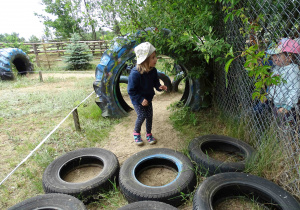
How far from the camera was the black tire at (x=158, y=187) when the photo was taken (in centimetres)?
219

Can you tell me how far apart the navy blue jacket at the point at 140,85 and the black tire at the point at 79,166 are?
3.08ft

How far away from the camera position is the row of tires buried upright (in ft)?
6.67

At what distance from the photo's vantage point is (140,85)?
128 inches

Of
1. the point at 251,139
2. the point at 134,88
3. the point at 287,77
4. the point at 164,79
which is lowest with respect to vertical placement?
the point at 251,139

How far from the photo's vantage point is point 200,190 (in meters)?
2.04

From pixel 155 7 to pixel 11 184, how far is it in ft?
10.4

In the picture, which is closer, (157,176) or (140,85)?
(157,176)

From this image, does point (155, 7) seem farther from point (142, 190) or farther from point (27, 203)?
point (27, 203)

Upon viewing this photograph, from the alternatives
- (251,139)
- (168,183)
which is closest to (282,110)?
(251,139)

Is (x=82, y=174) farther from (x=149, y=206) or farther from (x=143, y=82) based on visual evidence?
(x=143, y=82)

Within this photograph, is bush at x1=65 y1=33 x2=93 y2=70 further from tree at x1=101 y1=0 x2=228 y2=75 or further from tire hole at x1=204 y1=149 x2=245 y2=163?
tire hole at x1=204 y1=149 x2=245 y2=163

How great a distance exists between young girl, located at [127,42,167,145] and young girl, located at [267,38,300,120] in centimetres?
151

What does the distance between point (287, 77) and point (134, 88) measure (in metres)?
1.93

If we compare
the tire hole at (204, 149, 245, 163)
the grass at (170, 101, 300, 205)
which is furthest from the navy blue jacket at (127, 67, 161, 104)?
the tire hole at (204, 149, 245, 163)
